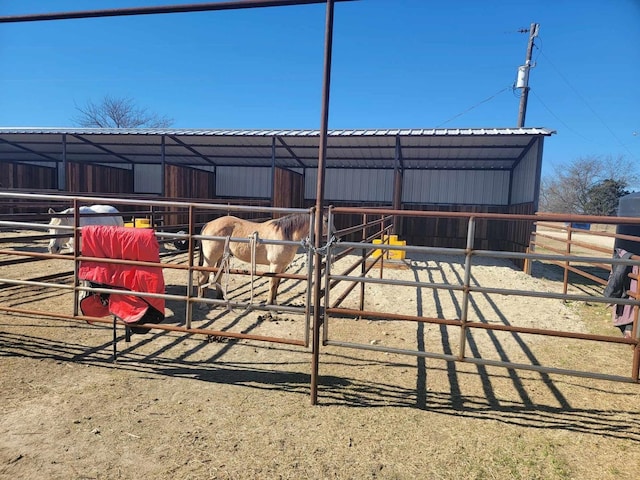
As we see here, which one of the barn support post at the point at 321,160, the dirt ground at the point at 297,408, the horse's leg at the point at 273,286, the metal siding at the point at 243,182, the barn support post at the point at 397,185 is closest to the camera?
the dirt ground at the point at 297,408

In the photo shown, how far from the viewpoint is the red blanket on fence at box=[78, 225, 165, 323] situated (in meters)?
3.10

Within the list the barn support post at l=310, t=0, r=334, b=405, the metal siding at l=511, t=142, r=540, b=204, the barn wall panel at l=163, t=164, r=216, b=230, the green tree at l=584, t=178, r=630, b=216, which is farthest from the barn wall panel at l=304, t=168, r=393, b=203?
the green tree at l=584, t=178, r=630, b=216

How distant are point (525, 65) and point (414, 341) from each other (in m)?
19.6

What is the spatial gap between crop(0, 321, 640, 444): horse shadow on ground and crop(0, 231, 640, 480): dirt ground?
0.6 inches

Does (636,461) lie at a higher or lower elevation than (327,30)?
lower

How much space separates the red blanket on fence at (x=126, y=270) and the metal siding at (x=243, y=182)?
1248 centimetres

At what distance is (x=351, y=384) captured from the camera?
9.99 feet

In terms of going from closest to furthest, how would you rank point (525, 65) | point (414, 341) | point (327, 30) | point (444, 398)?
point (327, 30) < point (444, 398) < point (414, 341) < point (525, 65)

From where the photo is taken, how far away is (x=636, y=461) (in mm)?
2186

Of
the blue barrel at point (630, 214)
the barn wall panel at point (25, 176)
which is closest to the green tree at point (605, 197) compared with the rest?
the blue barrel at point (630, 214)

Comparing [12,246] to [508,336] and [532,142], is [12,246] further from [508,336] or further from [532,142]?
[532,142]

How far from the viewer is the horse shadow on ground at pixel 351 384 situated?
2.64 meters

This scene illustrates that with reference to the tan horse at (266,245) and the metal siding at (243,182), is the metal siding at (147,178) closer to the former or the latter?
the metal siding at (243,182)

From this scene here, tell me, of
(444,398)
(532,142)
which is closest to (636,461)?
(444,398)
